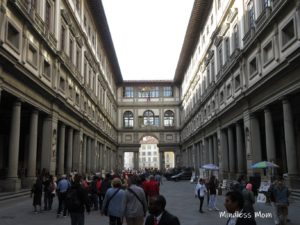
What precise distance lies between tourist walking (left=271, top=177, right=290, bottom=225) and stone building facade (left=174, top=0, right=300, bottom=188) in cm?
791

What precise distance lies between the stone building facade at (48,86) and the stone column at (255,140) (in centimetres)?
1476

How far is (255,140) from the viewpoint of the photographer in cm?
2764

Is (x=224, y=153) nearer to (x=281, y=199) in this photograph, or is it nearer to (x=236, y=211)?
(x=281, y=199)

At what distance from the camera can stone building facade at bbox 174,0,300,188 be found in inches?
821

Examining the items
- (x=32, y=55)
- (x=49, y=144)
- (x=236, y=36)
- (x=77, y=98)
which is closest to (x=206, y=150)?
(x=77, y=98)

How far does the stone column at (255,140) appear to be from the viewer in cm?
2733

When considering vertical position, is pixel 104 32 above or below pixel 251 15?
above

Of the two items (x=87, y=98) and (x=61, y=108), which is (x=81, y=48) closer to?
(x=87, y=98)

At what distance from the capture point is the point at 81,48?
39656mm

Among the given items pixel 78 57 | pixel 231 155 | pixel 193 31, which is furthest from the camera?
pixel 193 31


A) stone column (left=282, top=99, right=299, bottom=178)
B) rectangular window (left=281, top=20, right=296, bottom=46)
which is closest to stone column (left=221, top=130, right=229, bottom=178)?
stone column (left=282, top=99, right=299, bottom=178)

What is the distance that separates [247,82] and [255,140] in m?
4.35

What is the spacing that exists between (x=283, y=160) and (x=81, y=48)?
898 inches

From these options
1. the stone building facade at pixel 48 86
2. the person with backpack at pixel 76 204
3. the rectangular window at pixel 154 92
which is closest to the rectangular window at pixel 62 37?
the stone building facade at pixel 48 86
